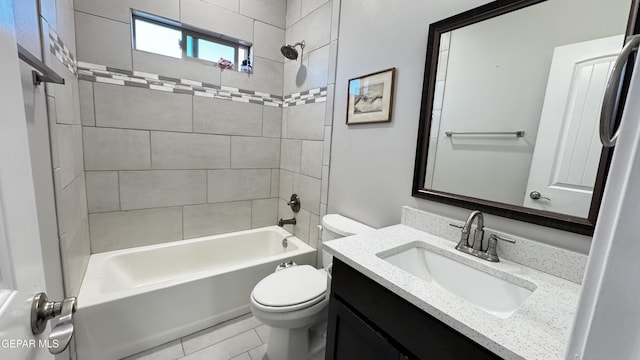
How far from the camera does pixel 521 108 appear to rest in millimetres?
980

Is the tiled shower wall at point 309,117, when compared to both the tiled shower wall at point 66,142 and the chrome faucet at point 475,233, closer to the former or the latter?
the chrome faucet at point 475,233

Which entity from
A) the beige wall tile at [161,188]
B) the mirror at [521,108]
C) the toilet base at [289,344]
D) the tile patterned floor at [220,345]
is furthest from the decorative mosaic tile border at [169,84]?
the tile patterned floor at [220,345]

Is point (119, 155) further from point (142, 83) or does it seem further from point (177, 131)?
point (142, 83)

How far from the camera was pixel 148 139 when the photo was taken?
76.2 inches

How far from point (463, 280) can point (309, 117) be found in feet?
5.24

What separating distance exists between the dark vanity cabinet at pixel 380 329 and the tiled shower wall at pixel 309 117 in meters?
1.02

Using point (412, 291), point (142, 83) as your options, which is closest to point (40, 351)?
point (412, 291)

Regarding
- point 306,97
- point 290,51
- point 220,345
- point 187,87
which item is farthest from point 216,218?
point 290,51

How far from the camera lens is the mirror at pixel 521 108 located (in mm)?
825

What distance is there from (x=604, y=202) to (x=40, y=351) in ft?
3.05

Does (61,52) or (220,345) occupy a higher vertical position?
(61,52)

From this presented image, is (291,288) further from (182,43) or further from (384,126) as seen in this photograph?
(182,43)

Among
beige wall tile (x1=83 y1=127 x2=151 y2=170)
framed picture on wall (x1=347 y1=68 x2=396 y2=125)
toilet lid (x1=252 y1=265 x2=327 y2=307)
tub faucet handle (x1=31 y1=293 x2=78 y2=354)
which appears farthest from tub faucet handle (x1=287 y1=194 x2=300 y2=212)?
tub faucet handle (x1=31 y1=293 x2=78 y2=354)

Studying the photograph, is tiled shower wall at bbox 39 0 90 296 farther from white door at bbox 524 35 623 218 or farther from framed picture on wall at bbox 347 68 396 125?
white door at bbox 524 35 623 218
